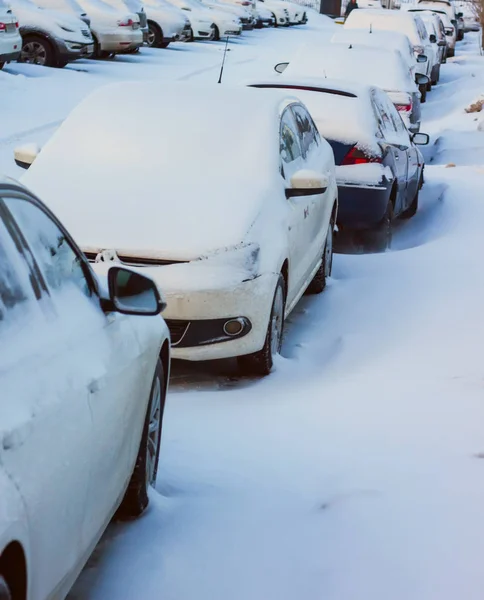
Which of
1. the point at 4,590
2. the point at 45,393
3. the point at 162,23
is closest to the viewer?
the point at 4,590

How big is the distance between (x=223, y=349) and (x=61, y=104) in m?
11.8

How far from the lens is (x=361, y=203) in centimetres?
946

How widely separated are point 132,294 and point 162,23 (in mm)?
28614

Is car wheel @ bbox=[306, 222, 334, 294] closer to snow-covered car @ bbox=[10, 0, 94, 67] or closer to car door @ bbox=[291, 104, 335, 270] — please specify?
car door @ bbox=[291, 104, 335, 270]

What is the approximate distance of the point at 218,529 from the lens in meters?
3.89

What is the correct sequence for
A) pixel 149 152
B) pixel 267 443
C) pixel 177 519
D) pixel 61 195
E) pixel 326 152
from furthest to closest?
pixel 326 152
pixel 149 152
pixel 61 195
pixel 267 443
pixel 177 519

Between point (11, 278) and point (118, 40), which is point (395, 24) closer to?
point (118, 40)

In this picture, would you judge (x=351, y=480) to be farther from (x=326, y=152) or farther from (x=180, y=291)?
(x=326, y=152)

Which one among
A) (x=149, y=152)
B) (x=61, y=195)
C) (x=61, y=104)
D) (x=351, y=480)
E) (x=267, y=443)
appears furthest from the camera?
(x=61, y=104)

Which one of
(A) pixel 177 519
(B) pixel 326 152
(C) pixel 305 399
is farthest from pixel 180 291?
(B) pixel 326 152

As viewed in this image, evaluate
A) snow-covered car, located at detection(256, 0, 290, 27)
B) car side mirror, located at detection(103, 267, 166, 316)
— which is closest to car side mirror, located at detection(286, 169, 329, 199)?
car side mirror, located at detection(103, 267, 166, 316)

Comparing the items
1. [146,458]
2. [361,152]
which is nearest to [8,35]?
[361,152]

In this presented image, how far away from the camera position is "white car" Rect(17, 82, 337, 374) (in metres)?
5.65

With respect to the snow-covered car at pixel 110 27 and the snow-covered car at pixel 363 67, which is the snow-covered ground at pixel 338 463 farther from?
the snow-covered car at pixel 110 27
